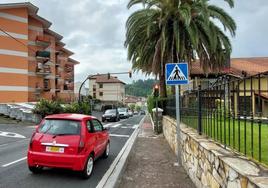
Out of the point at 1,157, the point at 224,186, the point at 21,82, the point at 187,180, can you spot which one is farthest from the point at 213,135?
the point at 21,82

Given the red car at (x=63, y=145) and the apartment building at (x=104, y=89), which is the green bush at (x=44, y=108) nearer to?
the red car at (x=63, y=145)

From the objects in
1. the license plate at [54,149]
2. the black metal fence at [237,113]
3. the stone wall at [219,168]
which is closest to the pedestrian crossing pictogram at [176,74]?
the black metal fence at [237,113]

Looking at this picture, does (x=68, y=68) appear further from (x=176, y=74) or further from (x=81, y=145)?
(x=81, y=145)

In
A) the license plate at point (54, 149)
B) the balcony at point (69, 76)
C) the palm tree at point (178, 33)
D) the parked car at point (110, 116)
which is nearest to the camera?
the license plate at point (54, 149)

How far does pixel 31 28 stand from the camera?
158 ft

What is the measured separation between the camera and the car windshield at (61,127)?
798 cm

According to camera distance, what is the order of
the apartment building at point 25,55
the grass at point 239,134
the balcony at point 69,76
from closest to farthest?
1. the grass at point 239,134
2. the apartment building at point 25,55
3. the balcony at point 69,76

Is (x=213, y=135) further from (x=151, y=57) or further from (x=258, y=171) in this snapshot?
(x=151, y=57)

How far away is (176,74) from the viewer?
962 cm

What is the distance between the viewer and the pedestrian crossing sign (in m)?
9.55

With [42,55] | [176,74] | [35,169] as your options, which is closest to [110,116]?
[42,55]

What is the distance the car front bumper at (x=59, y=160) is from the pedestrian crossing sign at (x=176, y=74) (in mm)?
3627

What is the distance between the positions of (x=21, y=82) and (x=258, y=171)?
44.7m

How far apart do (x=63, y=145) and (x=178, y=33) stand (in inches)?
523
